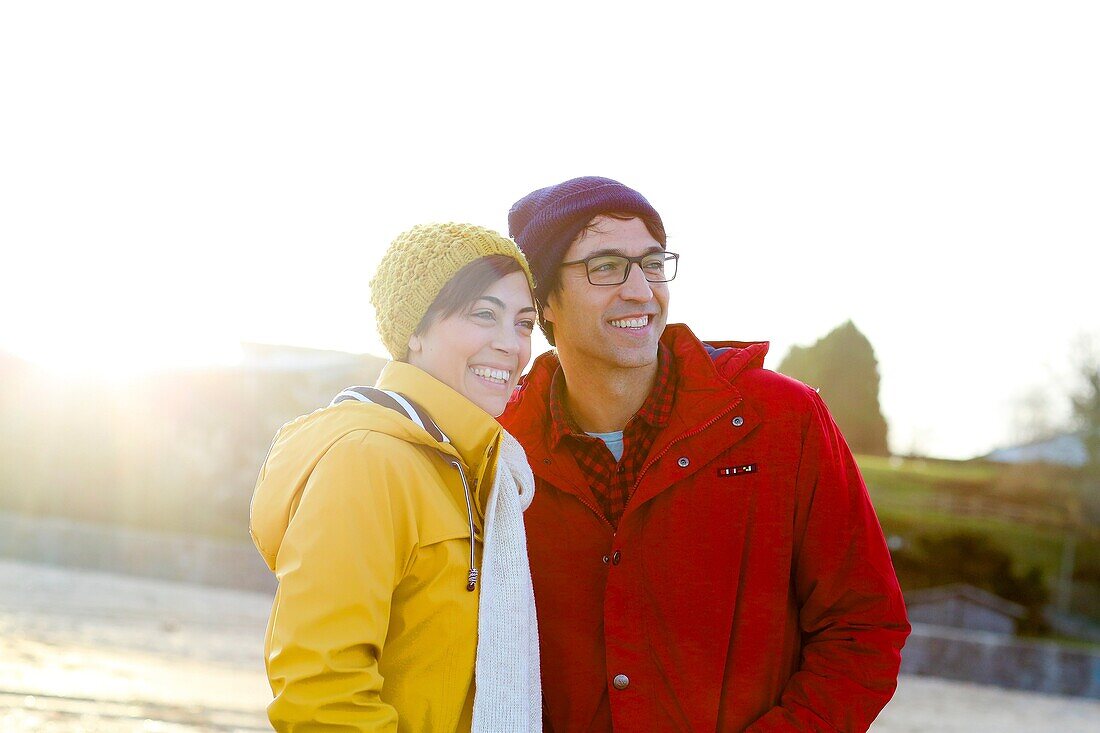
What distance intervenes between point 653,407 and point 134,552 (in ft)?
44.8

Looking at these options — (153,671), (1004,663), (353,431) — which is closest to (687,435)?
(353,431)

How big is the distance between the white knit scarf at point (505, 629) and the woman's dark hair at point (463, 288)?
1.09 feet

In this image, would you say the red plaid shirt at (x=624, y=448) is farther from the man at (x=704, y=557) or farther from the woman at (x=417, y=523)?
the woman at (x=417, y=523)

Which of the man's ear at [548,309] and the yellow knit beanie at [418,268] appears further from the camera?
the man's ear at [548,309]

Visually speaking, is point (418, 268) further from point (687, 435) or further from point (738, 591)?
point (738, 591)

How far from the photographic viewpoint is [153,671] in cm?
857

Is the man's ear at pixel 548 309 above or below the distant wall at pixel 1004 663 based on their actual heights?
above

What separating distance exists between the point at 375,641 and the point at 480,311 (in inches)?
29.7

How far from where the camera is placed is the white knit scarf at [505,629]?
6.96 ft

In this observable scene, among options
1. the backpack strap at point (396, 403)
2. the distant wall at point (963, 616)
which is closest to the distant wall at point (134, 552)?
the distant wall at point (963, 616)

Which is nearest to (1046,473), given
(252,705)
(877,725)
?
(877,725)

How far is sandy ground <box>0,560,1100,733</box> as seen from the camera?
7.11 m

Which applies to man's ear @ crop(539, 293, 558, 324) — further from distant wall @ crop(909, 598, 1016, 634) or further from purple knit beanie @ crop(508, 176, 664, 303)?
distant wall @ crop(909, 598, 1016, 634)

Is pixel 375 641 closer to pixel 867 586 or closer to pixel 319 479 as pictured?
pixel 319 479
